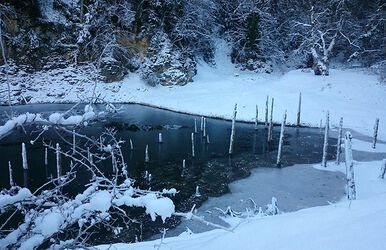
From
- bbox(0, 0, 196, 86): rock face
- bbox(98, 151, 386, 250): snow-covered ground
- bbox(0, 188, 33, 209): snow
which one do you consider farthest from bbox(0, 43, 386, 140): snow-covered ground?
bbox(0, 188, 33, 209): snow

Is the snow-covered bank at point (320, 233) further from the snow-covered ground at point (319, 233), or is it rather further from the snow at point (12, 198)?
the snow at point (12, 198)

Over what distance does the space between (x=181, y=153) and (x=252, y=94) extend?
50.0 ft

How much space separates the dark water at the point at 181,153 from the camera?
13078mm

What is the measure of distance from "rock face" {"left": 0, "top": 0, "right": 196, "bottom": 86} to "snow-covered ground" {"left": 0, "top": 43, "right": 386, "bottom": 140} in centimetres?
147

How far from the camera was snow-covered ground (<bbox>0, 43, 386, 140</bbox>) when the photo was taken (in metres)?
26.1

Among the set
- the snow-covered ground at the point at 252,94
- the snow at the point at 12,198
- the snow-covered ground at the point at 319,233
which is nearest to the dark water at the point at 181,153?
the snow-covered ground at the point at 252,94

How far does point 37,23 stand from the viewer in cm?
3300

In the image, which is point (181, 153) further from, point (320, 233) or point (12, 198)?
point (12, 198)

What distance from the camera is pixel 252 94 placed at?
30.5 metres

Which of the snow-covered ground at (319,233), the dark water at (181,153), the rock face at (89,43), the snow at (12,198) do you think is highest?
the rock face at (89,43)

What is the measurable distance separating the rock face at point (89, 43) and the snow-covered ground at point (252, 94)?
147cm

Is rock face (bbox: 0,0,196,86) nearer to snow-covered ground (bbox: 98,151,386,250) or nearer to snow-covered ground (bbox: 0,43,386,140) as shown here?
snow-covered ground (bbox: 0,43,386,140)

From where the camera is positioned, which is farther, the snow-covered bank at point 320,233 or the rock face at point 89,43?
the rock face at point 89,43

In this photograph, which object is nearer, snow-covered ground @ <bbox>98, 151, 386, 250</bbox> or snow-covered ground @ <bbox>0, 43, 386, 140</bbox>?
snow-covered ground @ <bbox>98, 151, 386, 250</bbox>
